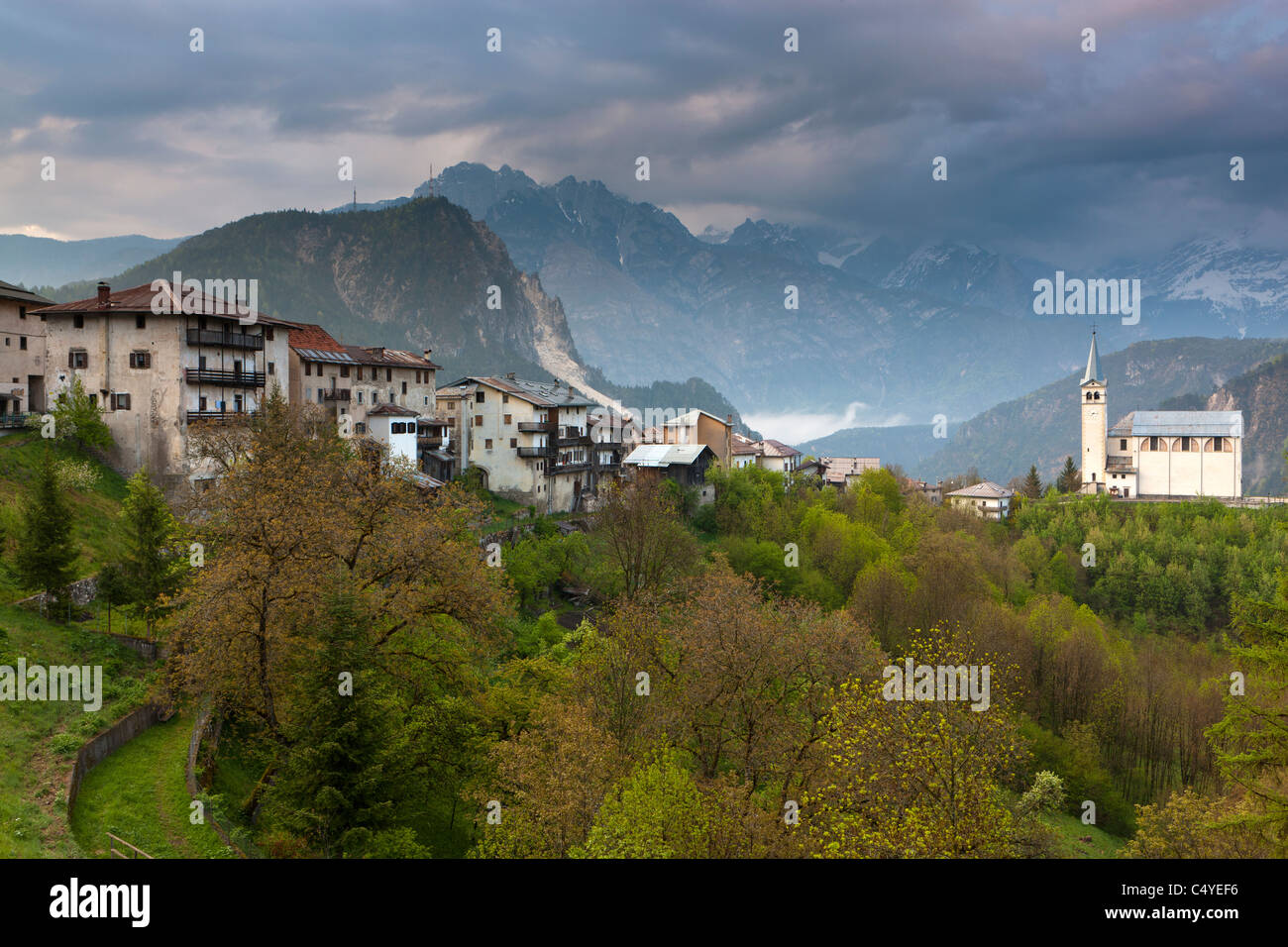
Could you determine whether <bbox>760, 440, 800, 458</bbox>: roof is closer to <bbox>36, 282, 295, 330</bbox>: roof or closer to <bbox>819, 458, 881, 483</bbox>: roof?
<bbox>819, 458, 881, 483</bbox>: roof

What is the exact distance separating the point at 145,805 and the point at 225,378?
44.2 m

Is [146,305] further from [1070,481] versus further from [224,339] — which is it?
[1070,481]

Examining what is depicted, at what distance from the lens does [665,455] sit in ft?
329

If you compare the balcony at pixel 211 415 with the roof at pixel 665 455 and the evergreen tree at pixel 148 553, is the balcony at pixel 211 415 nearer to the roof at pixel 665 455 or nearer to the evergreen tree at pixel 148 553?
→ the evergreen tree at pixel 148 553

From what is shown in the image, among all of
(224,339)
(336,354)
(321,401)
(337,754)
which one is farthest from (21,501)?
(336,354)

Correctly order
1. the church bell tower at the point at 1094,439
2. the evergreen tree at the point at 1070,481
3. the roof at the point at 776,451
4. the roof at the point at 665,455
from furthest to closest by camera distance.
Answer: the evergreen tree at the point at 1070,481 < the church bell tower at the point at 1094,439 < the roof at the point at 776,451 < the roof at the point at 665,455

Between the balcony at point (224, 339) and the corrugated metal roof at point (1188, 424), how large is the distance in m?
157

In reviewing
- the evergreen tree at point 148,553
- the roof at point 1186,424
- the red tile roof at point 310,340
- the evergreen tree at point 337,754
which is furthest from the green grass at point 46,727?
the roof at point 1186,424

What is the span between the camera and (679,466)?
3851 inches

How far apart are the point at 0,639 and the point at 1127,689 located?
64.4 metres

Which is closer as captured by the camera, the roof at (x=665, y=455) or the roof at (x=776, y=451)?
the roof at (x=665, y=455)

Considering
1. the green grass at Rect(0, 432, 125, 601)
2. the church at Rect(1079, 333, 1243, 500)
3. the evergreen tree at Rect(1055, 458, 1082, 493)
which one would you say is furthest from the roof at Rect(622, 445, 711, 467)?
the evergreen tree at Rect(1055, 458, 1082, 493)

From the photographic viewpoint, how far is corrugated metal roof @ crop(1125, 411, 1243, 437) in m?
155

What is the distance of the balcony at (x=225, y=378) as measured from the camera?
58.9 m
